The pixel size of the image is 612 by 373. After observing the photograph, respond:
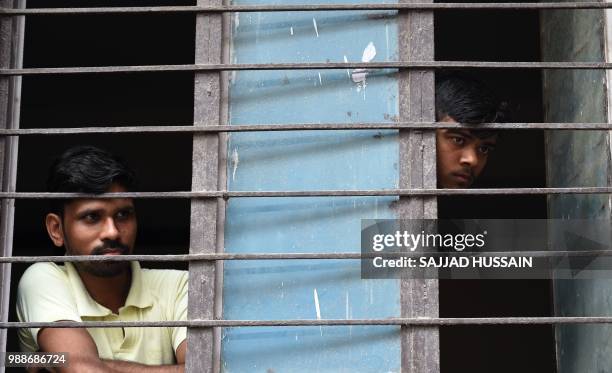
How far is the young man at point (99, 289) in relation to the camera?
3053mm

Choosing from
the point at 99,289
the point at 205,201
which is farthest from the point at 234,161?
the point at 99,289

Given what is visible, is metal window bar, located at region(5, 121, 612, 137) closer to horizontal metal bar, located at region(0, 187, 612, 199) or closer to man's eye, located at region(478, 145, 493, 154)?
horizontal metal bar, located at region(0, 187, 612, 199)

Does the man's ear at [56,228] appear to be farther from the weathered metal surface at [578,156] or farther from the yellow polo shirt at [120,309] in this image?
the weathered metal surface at [578,156]

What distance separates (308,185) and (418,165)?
29 cm

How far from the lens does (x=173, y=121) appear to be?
618 cm

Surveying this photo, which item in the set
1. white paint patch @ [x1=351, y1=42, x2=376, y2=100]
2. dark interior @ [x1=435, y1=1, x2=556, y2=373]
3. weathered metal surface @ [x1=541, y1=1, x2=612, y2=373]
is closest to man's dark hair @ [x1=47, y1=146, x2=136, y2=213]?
white paint patch @ [x1=351, y1=42, x2=376, y2=100]

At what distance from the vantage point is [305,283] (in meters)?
2.85

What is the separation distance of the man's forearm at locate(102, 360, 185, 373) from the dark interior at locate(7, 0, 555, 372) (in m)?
1.56

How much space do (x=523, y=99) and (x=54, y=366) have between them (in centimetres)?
355

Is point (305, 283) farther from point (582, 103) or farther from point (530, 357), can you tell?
point (530, 357)

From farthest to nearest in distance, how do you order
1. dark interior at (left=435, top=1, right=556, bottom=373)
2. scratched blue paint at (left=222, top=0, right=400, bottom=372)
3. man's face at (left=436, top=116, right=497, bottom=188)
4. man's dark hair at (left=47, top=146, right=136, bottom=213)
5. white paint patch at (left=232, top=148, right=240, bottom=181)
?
1. dark interior at (left=435, top=1, right=556, bottom=373)
2. man's face at (left=436, top=116, right=497, bottom=188)
3. man's dark hair at (left=47, top=146, right=136, bottom=213)
4. white paint patch at (left=232, top=148, right=240, bottom=181)
5. scratched blue paint at (left=222, top=0, right=400, bottom=372)

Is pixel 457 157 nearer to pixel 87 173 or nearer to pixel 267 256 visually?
pixel 267 256

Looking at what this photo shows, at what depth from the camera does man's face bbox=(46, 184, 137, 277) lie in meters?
3.31

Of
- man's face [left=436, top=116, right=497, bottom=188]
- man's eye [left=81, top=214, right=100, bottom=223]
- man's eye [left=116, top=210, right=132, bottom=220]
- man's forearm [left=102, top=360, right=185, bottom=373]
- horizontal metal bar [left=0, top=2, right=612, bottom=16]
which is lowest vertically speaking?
man's forearm [left=102, top=360, right=185, bottom=373]
